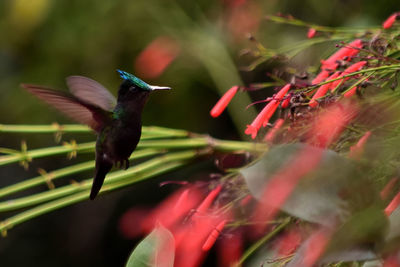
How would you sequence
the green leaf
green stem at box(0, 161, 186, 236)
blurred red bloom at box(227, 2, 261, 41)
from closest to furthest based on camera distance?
1. the green leaf
2. green stem at box(0, 161, 186, 236)
3. blurred red bloom at box(227, 2, 261, 41)

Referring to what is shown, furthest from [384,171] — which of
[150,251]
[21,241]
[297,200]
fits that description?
[21,241]

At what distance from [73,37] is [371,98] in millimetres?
1328

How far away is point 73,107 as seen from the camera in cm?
83

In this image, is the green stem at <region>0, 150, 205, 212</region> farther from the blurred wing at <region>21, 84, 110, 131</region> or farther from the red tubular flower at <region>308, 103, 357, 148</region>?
the red tubular flower at <region>308, 103, 357, 148</region>

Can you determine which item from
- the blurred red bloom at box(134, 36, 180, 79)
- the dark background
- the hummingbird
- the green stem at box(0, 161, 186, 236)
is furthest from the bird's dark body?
the blurred red bloom at box(134, 36, 180, 79)

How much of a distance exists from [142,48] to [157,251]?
4.51ft

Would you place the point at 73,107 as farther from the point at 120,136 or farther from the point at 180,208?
the point at 180,208

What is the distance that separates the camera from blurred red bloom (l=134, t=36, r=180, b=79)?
5.64ft

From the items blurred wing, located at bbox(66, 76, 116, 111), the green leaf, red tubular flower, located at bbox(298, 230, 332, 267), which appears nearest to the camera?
red tubular flower, located at bbox(298, 230, 332, 267)

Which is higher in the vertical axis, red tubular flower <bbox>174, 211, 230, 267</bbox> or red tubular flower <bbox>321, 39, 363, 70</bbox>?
red tubular flower <bbox>321, 39, 363, 70</bbox>

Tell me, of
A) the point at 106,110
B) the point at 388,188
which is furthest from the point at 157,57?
the point at 388,188

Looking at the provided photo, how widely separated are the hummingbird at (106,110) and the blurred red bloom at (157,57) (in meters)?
0.84

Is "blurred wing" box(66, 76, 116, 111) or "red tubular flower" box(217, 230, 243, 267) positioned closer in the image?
"blurred wing" box(66, 76, 116, 111)

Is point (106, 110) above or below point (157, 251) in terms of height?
above
